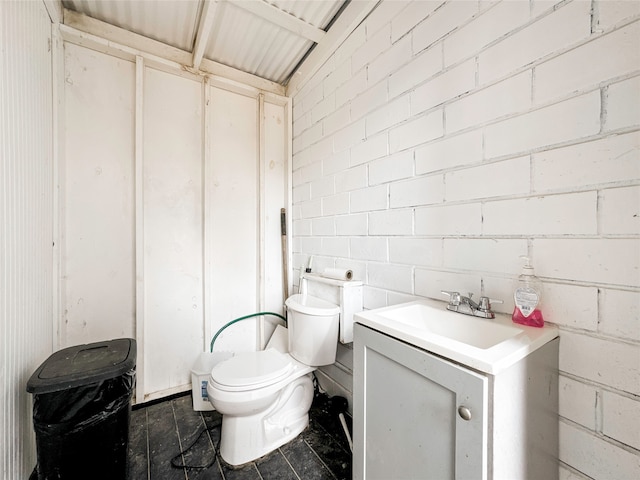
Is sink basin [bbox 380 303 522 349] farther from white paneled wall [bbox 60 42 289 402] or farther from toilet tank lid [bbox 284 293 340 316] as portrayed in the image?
white paneled wall [bbox 60 42 289 402]

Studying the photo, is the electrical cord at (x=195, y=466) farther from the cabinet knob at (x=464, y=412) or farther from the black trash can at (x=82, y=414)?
the cabinet knob at (x=464, y=412)

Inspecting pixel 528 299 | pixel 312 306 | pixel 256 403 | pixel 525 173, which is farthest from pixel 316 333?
pixel 525 173

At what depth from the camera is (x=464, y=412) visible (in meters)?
0.61

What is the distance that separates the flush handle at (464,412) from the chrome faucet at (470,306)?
387mm

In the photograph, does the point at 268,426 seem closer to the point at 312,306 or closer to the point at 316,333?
the point at 316,333

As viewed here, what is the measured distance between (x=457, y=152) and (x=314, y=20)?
1365 millimetres

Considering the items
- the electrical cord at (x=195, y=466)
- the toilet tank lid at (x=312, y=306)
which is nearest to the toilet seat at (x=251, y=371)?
the toilet tank lid at (x=312, y=306)

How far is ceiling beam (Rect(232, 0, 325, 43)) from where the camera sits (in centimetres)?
150

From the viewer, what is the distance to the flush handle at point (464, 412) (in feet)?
1.97

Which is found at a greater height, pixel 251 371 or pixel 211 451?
pixel 251 371

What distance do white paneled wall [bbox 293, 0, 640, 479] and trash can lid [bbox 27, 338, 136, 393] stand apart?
124 cm

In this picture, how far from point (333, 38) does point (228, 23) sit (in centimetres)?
68

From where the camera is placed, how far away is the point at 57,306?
151 cm

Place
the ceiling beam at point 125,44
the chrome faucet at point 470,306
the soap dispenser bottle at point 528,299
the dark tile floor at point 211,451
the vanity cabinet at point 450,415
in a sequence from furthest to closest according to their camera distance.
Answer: the ceiling beam at point 125,44, the dark tile floor at point 211,451, the chrome faucet at point 470,306, the soap dispenser bottle at point 528,299, the vanity cabinet at point 450,415
